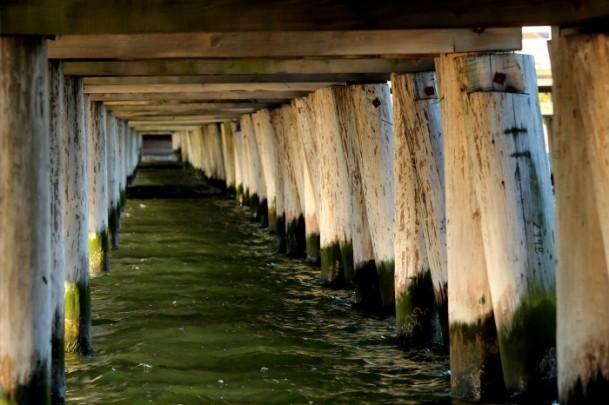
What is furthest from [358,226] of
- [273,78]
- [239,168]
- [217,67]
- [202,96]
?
[239,168]

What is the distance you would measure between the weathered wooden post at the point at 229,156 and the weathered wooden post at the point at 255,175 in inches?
135

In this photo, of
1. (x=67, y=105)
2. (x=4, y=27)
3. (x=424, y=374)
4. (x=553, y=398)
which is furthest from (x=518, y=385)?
(x=67, y=105)

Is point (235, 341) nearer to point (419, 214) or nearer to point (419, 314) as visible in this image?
point (419, 314)

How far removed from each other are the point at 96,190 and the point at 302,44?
5.60 meters

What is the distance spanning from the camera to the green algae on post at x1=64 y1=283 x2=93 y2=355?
22.4 feet

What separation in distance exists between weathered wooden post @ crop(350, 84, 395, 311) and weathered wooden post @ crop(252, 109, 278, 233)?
5126mm

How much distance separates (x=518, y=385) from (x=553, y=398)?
7.4 inches

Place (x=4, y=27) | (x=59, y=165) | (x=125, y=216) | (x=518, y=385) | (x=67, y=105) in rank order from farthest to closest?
(x=125, y=216) → (x=67, y=105) → (x=59, y=165) → (x=518, y=385) → (x=4, y=27)

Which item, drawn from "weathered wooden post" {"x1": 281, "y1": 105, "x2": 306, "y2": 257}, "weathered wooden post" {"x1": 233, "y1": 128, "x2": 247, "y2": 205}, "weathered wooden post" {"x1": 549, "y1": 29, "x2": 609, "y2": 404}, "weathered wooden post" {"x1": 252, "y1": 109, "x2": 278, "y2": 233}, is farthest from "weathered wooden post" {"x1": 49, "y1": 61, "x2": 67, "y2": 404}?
"weathered wooden post" {"x1": 233, "y1": 128, "x2": 247, "y2": 205}

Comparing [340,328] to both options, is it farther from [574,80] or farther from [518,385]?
[574,80]

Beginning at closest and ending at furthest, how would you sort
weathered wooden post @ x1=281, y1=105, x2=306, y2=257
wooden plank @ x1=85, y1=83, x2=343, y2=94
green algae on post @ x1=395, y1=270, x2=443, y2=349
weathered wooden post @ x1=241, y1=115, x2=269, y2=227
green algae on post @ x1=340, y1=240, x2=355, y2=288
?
green algae on post @ x1=395, y1=270, x2=443, y2=349
wooden plank @ x1=85, y1=83, x2=343, y2=94
green algae on post @ x1=340, y1=240, x2=355, y2=288
weathered wooden post @ x1=281, y1=105, x2=306, y2=257
weathered wooden post @ x1=241, y1=115, x2=269, y2=227

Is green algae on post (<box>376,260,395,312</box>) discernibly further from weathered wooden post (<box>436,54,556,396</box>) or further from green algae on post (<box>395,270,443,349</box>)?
weathered wooden post (<box>436,54,556,396</box>)

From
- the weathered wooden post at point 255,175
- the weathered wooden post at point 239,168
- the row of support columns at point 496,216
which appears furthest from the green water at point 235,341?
the weathered wooden post at point 239,168

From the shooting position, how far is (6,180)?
14.3ft
